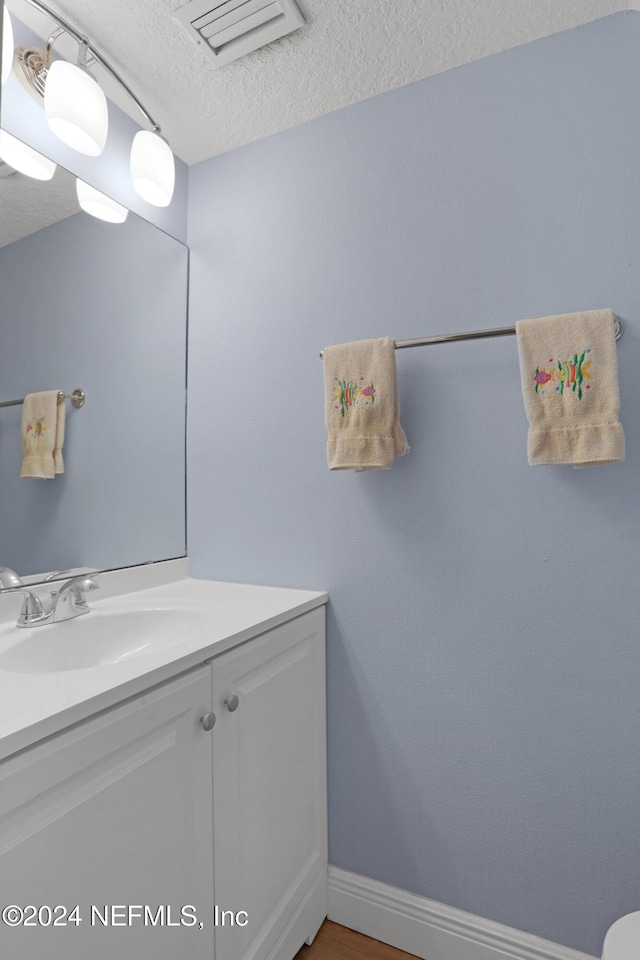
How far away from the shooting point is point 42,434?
49.1 inches

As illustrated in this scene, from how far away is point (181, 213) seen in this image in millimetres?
1716

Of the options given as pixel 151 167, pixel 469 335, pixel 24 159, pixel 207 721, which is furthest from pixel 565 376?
pixel 24 159

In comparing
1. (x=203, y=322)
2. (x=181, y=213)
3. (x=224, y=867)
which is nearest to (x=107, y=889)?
(x=224, y=867)

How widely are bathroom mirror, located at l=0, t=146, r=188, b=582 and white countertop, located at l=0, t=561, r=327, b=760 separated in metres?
0.09

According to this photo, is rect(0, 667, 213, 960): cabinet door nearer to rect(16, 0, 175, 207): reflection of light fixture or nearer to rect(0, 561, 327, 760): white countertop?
rect(0, 561, 327, 760): white countertop

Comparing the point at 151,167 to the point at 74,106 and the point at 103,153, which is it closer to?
the point at 103,153

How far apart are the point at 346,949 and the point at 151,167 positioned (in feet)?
6.69

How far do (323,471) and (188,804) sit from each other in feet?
2.70

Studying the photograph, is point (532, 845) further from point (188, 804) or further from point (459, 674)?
point (188, 804)

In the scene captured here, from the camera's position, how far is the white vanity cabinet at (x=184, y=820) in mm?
688

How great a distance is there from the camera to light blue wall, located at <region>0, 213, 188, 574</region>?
1207 millimetres

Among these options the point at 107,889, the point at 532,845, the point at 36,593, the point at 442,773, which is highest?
the point at 36,593

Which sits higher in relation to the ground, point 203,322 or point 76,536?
point 203,322

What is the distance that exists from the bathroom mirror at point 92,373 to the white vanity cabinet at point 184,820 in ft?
1.82
